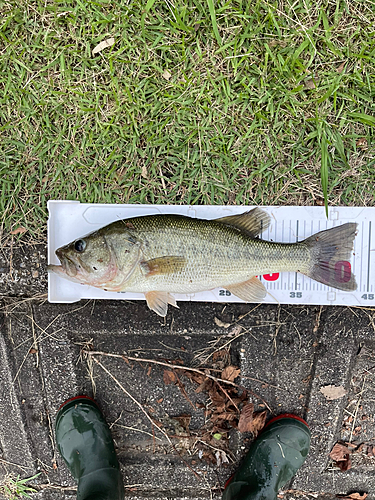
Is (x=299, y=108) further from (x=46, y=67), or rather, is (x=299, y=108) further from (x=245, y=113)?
(x=46, y=67)

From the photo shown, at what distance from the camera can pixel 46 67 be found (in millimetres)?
2598

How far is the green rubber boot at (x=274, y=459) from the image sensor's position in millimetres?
2674

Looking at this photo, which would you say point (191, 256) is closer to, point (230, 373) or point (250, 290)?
point (250, 290)

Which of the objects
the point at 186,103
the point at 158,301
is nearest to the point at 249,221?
the point at 158,301

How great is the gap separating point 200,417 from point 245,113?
263 centimetres

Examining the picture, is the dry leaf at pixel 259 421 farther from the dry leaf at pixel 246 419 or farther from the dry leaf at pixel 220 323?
the dry leaf at pixel 220 323

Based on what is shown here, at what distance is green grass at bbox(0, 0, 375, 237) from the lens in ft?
8.28

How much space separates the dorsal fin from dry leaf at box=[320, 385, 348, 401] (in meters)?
1.52

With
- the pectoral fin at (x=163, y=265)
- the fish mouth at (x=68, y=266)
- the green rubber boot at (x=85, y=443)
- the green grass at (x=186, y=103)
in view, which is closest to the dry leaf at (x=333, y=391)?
the green grass at (x=186, y=103)

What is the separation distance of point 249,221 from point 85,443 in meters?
2.33

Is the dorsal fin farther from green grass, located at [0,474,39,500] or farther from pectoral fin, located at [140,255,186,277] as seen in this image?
green grass, located at [0,474,39,500]

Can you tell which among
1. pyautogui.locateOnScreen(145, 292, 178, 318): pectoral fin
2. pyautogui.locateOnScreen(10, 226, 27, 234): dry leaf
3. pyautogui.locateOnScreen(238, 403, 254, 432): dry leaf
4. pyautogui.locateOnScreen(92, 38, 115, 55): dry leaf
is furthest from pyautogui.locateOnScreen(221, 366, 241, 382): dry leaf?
pyautogui.locateOnScreen(92, 38, 115, 55): dry leaf

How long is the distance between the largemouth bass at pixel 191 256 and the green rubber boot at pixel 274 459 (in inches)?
48.9

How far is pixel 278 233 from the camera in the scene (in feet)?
8.54
